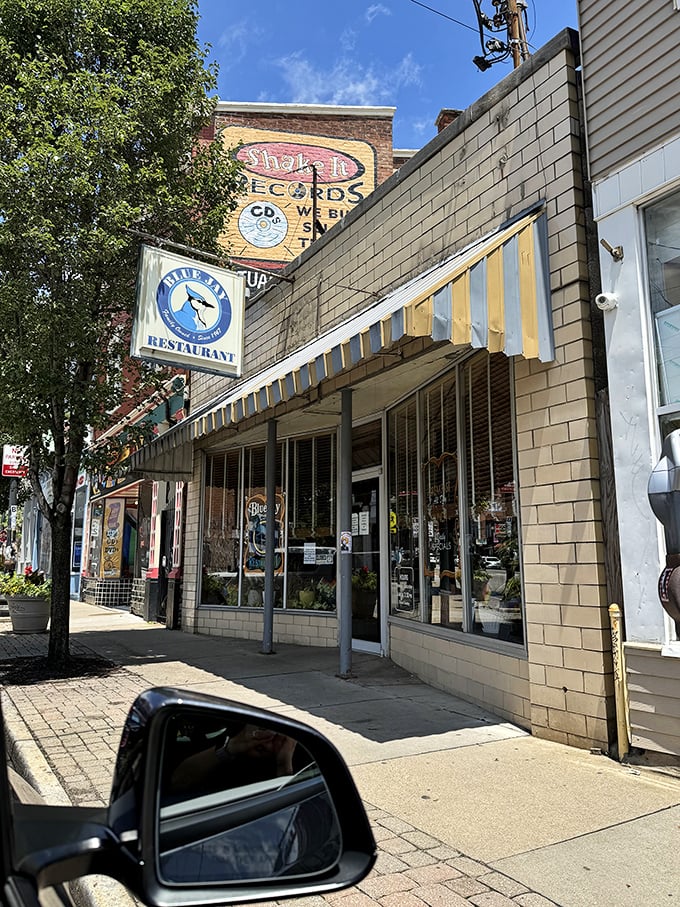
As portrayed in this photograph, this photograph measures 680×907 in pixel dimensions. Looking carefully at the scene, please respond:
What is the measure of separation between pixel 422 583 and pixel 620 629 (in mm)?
3064

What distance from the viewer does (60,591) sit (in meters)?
9.56

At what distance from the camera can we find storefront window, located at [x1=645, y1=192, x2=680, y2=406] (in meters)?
5.16

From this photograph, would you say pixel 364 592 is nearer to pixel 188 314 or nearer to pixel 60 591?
pixel 60 591

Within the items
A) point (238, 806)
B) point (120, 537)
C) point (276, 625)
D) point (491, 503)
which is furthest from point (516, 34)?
point (120, 537)

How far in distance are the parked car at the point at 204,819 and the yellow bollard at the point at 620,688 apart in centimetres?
413

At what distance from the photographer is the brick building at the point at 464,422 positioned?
5586 mm

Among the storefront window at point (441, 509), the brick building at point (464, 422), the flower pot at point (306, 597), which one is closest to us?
the brick building at point (464, 422)

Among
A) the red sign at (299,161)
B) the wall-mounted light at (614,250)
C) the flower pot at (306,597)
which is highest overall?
Result: the red sign at (299,161)

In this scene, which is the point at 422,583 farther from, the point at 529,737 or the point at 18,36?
the point at 18,36

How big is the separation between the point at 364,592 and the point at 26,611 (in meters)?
6.90

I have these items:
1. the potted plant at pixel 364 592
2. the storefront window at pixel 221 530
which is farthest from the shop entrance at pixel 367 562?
the storefront window at pixel 221 530

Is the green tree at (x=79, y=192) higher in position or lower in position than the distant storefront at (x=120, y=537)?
higher

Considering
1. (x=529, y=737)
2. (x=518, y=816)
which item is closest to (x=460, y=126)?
(x=529, y=737)

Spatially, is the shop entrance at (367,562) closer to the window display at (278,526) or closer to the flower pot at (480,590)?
the window display at (278,526)
